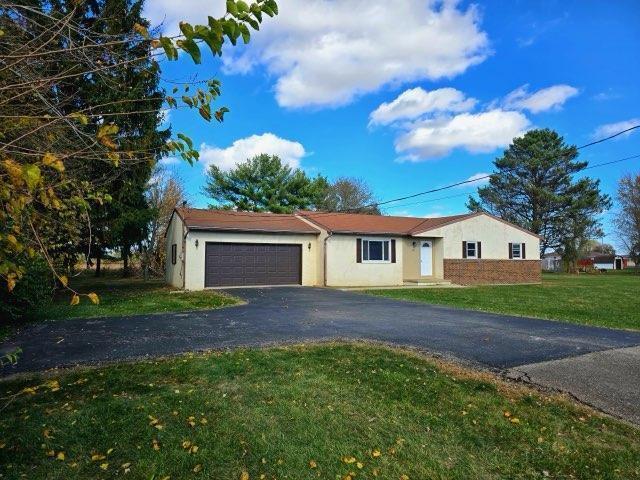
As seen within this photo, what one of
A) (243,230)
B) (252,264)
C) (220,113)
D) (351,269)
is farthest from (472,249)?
(220,113)

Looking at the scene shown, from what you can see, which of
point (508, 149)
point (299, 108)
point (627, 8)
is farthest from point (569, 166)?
point (627, 8)

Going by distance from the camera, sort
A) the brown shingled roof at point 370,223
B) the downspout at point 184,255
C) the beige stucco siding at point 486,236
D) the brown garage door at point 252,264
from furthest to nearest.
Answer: the beige stucco siding at point 486,236
the brown shingled roof at point 370,223
the brown garage door at point 252,264
the downspout at point 184,255

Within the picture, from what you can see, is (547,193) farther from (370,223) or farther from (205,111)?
(205,111)

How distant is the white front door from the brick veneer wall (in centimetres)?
92

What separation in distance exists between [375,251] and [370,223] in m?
2.43

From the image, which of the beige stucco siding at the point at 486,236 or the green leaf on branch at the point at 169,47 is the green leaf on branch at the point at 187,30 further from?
the beige stucco siding at the point at 486,236

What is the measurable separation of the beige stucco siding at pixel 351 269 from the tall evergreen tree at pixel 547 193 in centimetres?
2615

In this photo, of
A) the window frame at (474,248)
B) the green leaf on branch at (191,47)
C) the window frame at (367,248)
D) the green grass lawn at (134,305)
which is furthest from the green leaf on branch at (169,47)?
the window frame at (474,248)

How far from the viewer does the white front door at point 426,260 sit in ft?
80.8

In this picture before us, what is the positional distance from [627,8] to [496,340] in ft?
23.2

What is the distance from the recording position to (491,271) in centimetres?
2575

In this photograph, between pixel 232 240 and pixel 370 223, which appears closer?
pixel 232 240

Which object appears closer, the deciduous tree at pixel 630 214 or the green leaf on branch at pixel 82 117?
the green leaf on branch at pixel 82 117

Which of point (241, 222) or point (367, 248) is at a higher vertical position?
point (241, 222)
